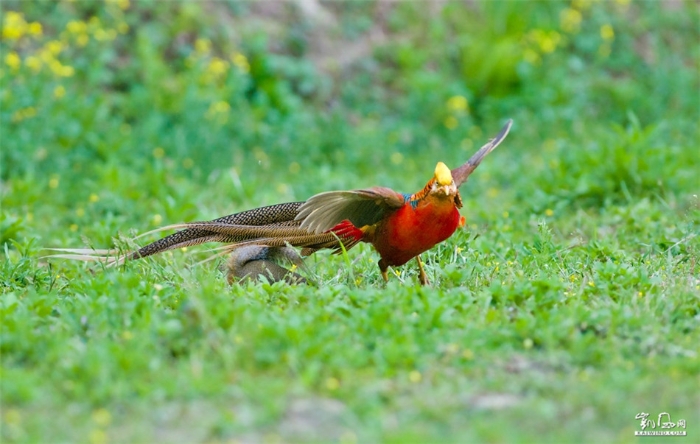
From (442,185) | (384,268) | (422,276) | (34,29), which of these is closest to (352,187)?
(384,268)

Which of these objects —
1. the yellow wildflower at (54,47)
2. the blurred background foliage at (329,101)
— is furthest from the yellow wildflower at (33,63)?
the yellow wildflower at (54,47)

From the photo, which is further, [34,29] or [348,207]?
[34,29]

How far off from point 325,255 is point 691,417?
3095 mm

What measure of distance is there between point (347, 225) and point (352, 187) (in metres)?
2.65

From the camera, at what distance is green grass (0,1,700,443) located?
3559mm

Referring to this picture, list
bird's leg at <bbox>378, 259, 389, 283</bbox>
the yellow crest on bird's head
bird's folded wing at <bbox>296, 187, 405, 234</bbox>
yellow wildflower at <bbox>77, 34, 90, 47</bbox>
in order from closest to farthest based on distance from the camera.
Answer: the yellow crest on bird's head
bird's folded wing at <bbox>296, 187, 405, 234</bbox>
bird's leg at <bbox>378, 259, 389, 283</bbox>
yellow wildflower at <bbox>77, 34, 90, 47</bbox>

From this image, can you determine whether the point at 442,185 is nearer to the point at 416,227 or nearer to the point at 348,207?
the point at 416,227

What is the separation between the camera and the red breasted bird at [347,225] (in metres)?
4.98

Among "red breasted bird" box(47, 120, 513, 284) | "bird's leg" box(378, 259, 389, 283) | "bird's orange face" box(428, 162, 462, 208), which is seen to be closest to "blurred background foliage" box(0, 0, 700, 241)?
"red breasted bird" box(47, 120, 513, 284)

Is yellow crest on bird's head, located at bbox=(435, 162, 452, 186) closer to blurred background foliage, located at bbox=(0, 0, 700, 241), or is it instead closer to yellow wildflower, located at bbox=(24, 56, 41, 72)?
blurred background foliage, located at bbox=(0, 0, 700, 241)

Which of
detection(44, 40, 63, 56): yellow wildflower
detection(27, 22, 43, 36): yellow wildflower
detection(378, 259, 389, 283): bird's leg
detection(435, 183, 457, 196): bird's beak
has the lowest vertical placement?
detection(378, 259, 389, 283): bird's leg

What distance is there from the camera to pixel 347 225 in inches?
208

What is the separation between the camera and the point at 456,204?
5.47 meters

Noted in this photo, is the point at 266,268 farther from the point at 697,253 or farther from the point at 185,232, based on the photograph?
the point at 697,253
